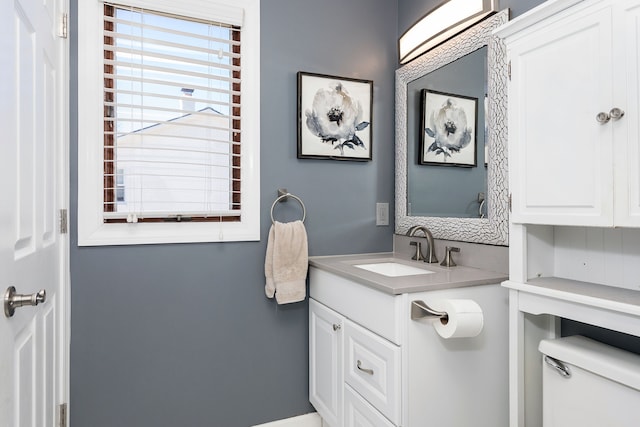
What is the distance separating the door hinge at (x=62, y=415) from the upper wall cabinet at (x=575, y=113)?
1.92 meters

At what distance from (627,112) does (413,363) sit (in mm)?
947

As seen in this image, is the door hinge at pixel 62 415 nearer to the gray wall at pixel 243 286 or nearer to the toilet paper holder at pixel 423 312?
the gray wall at pixel 243 286

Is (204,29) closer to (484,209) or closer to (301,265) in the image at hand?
(301,265)

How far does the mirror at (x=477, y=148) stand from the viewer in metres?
1.55

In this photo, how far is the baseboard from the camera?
1.95 meters

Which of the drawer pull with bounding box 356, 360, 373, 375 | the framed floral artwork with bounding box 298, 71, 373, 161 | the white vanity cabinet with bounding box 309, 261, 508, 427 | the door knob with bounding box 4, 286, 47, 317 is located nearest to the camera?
the door knob with bounding box 4, 286, 47, 317

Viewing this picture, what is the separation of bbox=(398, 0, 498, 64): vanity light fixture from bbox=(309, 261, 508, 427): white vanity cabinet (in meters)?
1.13

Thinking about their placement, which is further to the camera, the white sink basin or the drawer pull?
the white sink basin

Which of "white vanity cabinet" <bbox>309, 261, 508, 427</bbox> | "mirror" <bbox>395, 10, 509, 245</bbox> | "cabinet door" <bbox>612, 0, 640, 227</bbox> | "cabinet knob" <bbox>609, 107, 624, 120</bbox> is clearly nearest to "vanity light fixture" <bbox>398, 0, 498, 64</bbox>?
"mirror" <bbox>395, 10, 509, 245</bbox>

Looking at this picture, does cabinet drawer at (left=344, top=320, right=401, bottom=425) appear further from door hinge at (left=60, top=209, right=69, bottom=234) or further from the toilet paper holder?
door hinge at (left=60, top=209, right=69, bottom=234)

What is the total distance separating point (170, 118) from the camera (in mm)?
1773

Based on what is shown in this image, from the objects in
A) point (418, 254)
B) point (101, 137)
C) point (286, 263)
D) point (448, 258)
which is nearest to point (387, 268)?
point (418, 254)

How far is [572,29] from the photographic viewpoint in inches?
41.5

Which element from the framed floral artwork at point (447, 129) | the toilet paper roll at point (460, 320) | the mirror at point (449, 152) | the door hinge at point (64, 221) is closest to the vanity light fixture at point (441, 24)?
the mirror at point (449, 152)
